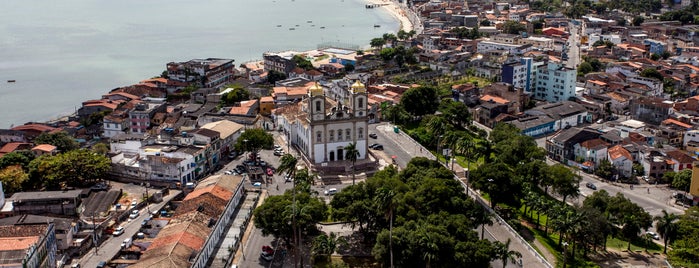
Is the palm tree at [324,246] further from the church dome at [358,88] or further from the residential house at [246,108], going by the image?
the residential house at [246,108]

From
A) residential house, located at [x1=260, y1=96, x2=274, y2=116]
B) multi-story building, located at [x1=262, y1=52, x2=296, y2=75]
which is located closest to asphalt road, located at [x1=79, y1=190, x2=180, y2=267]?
residential house, located at [x1=260, y1=96, x2=274, y2=116]

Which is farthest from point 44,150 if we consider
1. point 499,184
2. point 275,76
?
point 499,184

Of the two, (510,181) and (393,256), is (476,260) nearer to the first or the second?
(393,256)

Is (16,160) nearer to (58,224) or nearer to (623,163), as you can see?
(58,224)

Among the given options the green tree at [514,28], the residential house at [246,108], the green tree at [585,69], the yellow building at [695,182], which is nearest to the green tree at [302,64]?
the residential house at [246,108]

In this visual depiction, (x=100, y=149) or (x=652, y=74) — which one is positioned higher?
(x=652, y=74)
